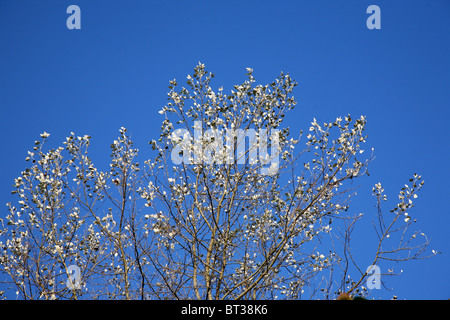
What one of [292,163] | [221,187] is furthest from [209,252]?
[292,163]

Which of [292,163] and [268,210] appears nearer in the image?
[292,163]

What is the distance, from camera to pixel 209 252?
9.91 m

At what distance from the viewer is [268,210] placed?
1081 cm

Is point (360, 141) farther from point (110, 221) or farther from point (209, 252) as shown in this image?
point (110, 221)

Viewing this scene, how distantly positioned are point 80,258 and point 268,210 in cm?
468
